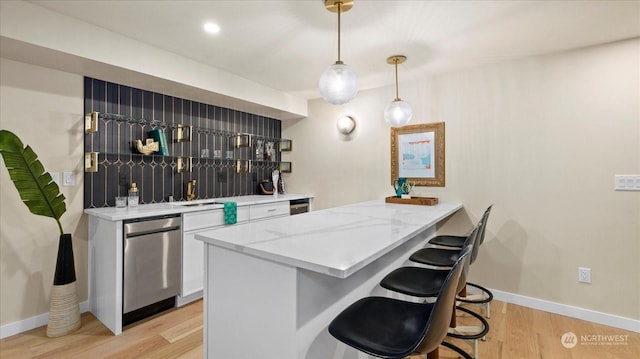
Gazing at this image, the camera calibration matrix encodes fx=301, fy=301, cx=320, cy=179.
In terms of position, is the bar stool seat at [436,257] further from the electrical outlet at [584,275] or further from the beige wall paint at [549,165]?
the electrical outlet at [584,275]

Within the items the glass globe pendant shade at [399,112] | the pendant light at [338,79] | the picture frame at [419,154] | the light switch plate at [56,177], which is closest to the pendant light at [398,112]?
the glass globe pendant shade at [399,112]

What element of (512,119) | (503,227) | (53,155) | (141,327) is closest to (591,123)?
(512,119)

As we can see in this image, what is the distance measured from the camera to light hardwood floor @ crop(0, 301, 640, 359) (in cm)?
204

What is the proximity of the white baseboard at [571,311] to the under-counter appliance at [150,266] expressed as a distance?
302 centimetres

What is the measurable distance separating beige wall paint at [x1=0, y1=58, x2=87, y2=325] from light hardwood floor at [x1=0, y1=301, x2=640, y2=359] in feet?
1.00

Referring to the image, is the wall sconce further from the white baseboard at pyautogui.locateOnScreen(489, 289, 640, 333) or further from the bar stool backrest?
the bar stool backrest

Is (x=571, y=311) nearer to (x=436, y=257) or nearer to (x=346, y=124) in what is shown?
(x=436, y=257)

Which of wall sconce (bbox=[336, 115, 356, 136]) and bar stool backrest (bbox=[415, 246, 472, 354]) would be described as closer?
bar stool backrest (bbox=[415, 246, 472, 354])

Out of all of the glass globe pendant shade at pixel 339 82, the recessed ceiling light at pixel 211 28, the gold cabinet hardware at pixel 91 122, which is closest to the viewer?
the glass globe pendant shade at pixel 339 82

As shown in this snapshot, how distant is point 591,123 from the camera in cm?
251

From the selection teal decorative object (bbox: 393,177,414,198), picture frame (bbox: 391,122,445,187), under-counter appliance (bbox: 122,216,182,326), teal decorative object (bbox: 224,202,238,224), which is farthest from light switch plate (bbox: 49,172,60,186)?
picture frame (bbox: 391,122,445,187)

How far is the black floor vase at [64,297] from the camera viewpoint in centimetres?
223

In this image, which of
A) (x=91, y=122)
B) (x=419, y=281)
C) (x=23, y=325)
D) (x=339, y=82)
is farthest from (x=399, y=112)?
(x=23, y=325)

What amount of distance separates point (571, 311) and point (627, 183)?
1151 mm
